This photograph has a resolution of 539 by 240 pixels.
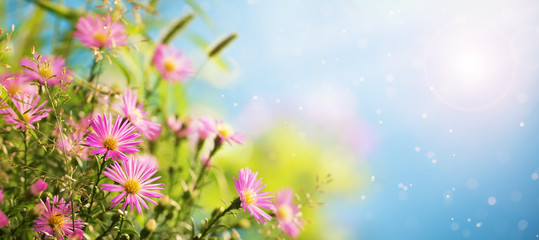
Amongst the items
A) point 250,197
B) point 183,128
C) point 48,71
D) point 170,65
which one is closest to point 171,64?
point 170,65

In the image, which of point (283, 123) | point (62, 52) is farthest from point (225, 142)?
point (283, 123)

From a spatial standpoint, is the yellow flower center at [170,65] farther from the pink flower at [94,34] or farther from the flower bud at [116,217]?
the flower bud at [116,217]

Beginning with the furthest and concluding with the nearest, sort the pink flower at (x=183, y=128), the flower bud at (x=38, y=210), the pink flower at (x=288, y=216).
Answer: the pink flower at (x=183, y=128) → the pink flower at (x=288, y=216) → the flower bud at (x=38, y=210)

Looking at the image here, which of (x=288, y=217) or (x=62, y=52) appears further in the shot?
(x=62, y=52)

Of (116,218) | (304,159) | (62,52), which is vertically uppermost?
(304,159)

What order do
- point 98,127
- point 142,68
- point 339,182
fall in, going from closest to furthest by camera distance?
point 98,127, point 142,68, point 339,182

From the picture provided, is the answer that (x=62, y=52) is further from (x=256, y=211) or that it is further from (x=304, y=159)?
(x=304, y=159)

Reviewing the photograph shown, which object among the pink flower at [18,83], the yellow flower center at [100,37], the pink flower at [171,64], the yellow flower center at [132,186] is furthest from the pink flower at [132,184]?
the pink flower at [171,64]
